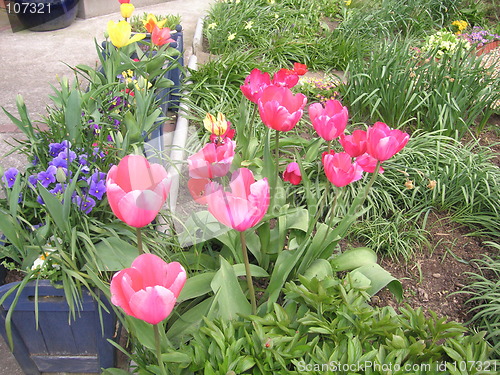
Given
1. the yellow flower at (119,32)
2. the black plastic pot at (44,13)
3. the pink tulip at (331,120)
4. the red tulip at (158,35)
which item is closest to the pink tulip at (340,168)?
the pink tulip at (331,120)

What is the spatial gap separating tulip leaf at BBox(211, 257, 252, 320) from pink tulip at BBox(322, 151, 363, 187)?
46 cm

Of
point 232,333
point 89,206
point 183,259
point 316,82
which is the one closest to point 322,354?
point 232,333

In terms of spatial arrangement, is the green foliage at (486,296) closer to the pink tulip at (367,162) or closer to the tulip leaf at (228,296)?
the pink tulip at (367,162)

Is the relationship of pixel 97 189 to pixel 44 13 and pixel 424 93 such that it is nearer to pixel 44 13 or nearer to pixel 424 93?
pixel 424 93

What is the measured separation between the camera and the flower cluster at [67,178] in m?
1.65

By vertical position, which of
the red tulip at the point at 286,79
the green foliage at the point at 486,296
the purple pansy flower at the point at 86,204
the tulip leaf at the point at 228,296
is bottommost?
the green foliage at the point at 486,296

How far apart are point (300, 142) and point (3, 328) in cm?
174

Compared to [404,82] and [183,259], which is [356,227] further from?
[404,82]

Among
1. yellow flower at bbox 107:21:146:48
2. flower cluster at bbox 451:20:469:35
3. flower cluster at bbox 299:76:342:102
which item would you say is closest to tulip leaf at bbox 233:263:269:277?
→ yellow flower at bbox 107:21:146:48

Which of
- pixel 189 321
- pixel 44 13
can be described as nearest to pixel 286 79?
pixel 189 321

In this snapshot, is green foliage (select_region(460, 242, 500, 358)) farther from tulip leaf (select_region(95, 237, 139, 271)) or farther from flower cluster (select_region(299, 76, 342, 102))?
flower cluster (select_region(299, 76, 342, 102))

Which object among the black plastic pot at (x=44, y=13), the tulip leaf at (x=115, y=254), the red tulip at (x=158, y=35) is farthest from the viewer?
the black plastic pot at (x=44, y=13)

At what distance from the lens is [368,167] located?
1.57 m

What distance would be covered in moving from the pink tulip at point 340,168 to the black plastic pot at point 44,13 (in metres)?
4.37
